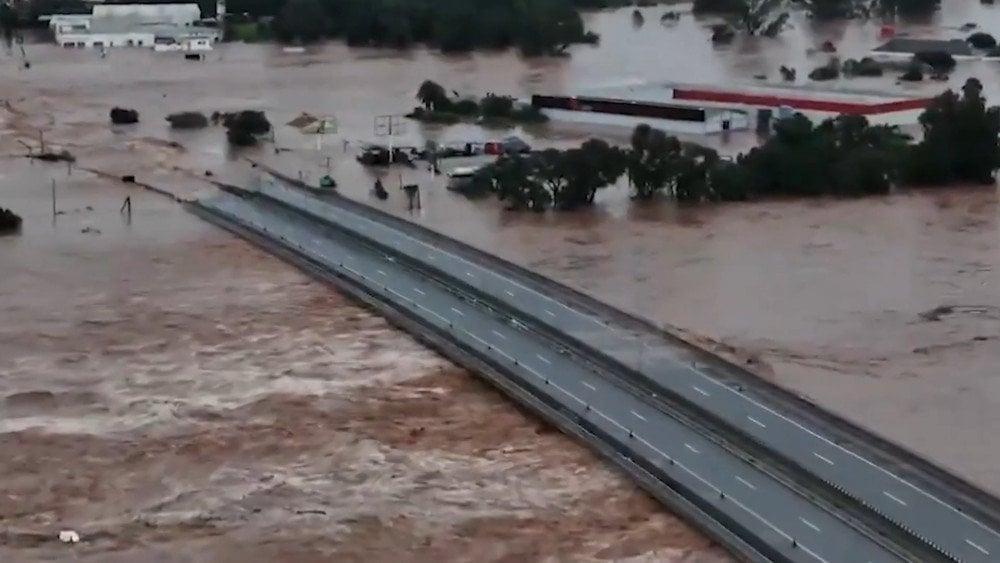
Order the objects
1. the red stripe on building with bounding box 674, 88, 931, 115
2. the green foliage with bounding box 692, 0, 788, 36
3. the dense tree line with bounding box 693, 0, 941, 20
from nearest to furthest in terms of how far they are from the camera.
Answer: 1. the red stripe on building with bounding box 674, 88, 931, 115
2. the green foliage with bounding box 692, 0, 788, 36
3. the dense tree line with bounding box 693, 0, 941, 20

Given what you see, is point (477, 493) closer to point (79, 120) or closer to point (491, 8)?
point (79, 120)

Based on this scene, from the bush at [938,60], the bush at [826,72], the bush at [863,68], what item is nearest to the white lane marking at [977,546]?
the bush at [826,72]

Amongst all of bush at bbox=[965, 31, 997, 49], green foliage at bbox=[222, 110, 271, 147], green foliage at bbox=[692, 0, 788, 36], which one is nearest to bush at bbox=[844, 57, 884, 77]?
bush at bbox=[965, 31, 997, 49]

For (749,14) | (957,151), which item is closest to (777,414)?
(957,151)

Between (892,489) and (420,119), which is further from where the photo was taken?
(420,119)

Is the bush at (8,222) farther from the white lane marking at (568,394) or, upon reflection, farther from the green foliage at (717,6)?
the green foliage at (717,6)

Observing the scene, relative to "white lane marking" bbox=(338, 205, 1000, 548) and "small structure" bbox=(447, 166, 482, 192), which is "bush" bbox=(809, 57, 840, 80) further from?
"white lane marking" bbox=(338, 205, 1000, 548)

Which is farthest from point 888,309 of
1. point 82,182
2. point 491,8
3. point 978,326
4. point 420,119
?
point 491,8
